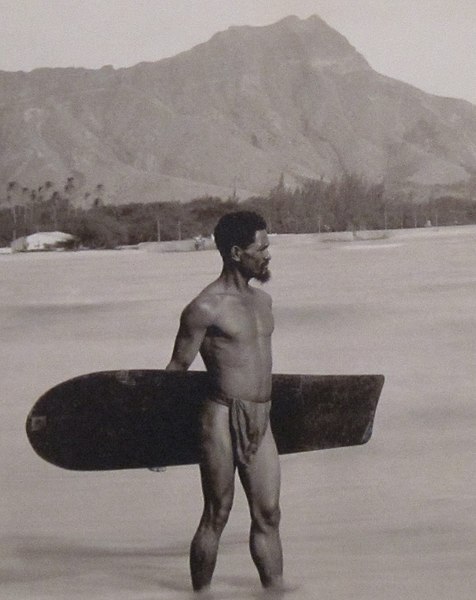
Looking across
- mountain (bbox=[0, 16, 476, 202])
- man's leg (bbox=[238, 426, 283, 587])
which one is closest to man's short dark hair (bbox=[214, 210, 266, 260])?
man's leg (bbox=[238, 426, 283, 587])

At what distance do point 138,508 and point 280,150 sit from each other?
15.4 ft

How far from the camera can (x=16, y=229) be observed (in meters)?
6.11

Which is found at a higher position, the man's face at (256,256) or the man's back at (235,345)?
the man's face at (256,256)

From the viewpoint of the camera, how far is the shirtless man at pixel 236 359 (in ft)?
7.33

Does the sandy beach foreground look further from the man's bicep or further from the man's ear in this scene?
the man's ear

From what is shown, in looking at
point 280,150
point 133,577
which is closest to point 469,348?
point 280,150

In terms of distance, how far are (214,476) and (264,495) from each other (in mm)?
107

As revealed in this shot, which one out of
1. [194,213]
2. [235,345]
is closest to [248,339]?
[235,345]

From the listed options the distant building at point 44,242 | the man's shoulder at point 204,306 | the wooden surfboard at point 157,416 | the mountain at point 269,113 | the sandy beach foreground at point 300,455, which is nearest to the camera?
the man's shoulder at point 204,306

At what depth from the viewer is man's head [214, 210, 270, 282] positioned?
2.23 meters

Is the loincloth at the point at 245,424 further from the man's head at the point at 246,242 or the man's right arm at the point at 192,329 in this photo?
the man's head at the point at 246,242

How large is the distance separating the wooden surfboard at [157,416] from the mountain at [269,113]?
2174 millimetres

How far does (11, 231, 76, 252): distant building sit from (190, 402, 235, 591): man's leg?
3.42 m

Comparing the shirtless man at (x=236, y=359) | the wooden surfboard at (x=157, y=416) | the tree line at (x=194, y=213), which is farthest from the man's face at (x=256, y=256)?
the tree line at (x=194, y=213)
